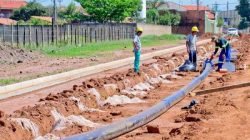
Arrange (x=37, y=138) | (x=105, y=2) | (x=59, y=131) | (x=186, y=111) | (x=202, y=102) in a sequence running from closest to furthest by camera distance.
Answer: (x=37, y=138) < (x=59, y=131) < (x=186, y=111) < (x=202, y=102) < (x=105, y=2)

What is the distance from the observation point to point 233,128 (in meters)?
9.42

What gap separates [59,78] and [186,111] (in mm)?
7501

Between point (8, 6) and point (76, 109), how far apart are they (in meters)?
81.7

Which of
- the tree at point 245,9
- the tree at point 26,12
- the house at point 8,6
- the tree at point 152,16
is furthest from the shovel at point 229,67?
the tree at point 245,9

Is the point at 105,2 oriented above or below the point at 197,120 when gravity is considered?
above

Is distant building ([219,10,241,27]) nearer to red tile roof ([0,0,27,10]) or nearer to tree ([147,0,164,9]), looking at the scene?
tree ([147,0,164,9])

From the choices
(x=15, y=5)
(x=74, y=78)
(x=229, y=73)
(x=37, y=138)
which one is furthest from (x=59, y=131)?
(x=15, y=5)

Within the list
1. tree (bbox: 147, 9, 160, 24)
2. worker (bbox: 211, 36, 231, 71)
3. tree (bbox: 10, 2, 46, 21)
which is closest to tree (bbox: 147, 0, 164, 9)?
tree (bbox: 147, 9, 160, 24)

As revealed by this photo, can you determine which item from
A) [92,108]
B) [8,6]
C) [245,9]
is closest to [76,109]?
[92,108]

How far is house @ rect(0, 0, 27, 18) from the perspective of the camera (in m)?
85.0

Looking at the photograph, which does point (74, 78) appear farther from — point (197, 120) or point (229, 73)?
point (197, 120)

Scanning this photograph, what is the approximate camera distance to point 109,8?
208ft

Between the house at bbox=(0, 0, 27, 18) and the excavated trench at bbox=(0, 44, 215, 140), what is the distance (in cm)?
6676

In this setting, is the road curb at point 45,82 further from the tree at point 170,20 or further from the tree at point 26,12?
the tree at point 170,20
